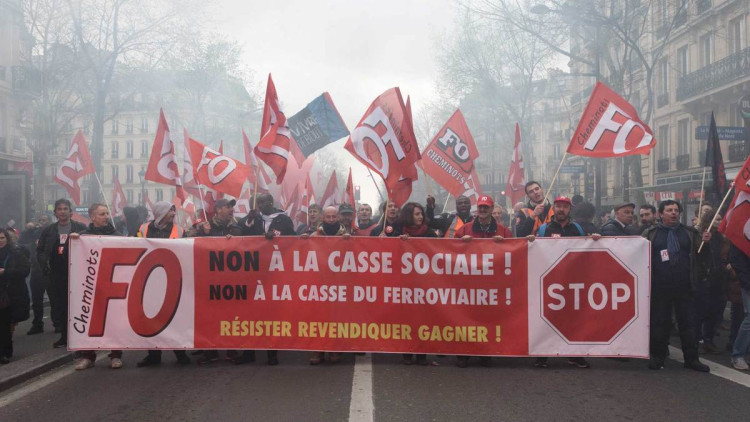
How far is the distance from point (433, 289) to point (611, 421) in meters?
2.15

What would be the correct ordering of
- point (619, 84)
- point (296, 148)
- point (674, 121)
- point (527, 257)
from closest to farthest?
point (527, 257)
point (296, 148)
point (619, 84)
point (674, 121)

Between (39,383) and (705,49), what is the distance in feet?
86.8

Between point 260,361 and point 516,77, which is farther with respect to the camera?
point 516,77

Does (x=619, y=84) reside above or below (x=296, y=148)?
above

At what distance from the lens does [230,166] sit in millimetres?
9992

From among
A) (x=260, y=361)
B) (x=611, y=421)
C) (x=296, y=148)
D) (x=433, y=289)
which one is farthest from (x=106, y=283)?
(x=296, y=148)

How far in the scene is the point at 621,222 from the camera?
25.5 feet

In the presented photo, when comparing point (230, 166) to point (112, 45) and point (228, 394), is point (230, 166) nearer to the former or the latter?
point (228, 394)

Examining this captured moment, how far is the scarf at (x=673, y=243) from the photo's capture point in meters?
6.15

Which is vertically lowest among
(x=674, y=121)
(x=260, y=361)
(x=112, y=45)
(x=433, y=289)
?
(x=260, y=361)

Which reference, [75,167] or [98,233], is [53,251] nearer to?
[98,233]

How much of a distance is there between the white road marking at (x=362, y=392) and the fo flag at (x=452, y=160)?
15.1 ft

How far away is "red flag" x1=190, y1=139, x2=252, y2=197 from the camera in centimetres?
984

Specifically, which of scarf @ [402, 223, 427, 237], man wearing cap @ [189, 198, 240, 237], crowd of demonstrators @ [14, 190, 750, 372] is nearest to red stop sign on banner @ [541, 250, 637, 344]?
crowd of demonstrators @ [14, 190, 750, 372]
